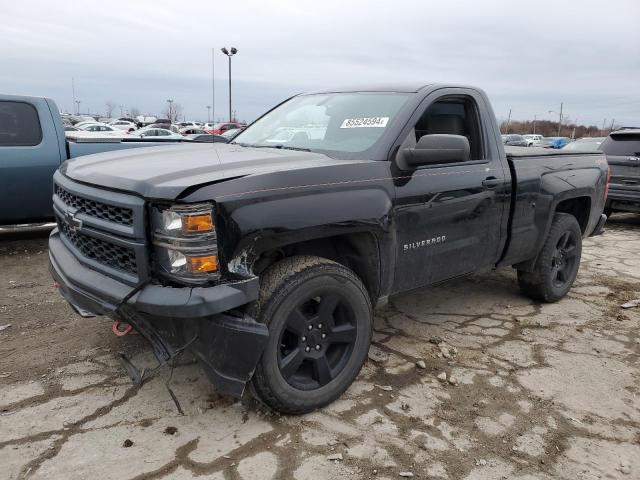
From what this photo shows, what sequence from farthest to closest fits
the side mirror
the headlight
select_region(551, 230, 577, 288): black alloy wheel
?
A: select_region(551, 230, 577, 288): black alloy wheel
the side mirror
the headlight

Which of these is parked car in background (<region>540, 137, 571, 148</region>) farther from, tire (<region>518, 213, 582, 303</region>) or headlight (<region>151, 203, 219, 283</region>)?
headlight (<region>151, 203, 219, 283</region>)

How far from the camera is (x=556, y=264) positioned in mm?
4844

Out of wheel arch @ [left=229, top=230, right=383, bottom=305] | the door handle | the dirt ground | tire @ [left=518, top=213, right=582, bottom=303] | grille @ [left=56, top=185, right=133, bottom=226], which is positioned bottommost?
the dirt ground

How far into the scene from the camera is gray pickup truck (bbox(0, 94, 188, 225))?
18.7 ft

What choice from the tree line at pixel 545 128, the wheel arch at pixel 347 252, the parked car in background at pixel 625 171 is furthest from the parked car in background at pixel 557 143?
the tree line at pixel 545 128

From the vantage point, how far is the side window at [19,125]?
581 cm

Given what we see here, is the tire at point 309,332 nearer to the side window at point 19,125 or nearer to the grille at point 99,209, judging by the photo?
the grille at point 99,209

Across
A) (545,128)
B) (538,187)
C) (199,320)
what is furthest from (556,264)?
(545,128)

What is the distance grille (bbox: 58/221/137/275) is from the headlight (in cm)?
22

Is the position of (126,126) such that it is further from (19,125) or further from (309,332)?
(309,332)

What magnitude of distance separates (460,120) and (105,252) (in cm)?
272

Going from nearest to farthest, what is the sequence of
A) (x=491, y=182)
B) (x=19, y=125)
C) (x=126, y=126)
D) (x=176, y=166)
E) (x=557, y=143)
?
(x=176, y=166) < (x=491, y=182) < (x=19, y=125) < (x=557, y=143) < (x=126, y=126)

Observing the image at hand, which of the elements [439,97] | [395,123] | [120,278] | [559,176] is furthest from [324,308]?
[559,176]

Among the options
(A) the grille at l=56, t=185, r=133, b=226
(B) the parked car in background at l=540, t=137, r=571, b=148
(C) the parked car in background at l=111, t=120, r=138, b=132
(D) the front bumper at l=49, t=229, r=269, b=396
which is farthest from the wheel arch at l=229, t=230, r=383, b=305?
(C) the parked car in background at l=111, t=120, r=138, b=132
